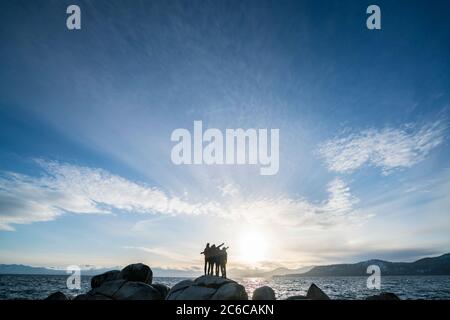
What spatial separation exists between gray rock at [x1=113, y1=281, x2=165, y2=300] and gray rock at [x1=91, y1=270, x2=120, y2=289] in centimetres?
479

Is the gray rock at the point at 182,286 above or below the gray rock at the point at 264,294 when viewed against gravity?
above

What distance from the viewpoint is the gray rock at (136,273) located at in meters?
22.0

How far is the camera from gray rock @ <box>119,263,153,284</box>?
21953mm

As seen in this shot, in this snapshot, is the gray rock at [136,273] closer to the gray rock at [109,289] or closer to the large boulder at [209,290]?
the gray rock at [109,289]

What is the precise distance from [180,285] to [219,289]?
9.44 ft

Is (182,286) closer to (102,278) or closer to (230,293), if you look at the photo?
(230,293)

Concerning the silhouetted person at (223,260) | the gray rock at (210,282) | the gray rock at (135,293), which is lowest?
the gray rock at (135,293)

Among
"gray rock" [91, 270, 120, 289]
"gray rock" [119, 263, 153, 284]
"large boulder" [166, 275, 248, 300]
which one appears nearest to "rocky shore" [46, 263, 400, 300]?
"large boulder" [166, 275, 248, 300]

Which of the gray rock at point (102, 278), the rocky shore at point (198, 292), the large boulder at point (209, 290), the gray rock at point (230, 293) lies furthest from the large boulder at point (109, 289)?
the gray rock at point (230, 293)

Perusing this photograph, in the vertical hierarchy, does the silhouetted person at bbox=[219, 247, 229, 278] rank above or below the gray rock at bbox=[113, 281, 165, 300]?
above

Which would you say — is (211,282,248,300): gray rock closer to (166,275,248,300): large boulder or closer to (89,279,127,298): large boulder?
(166,275,248,300): large boulder

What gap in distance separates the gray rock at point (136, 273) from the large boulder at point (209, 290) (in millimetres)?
5474
